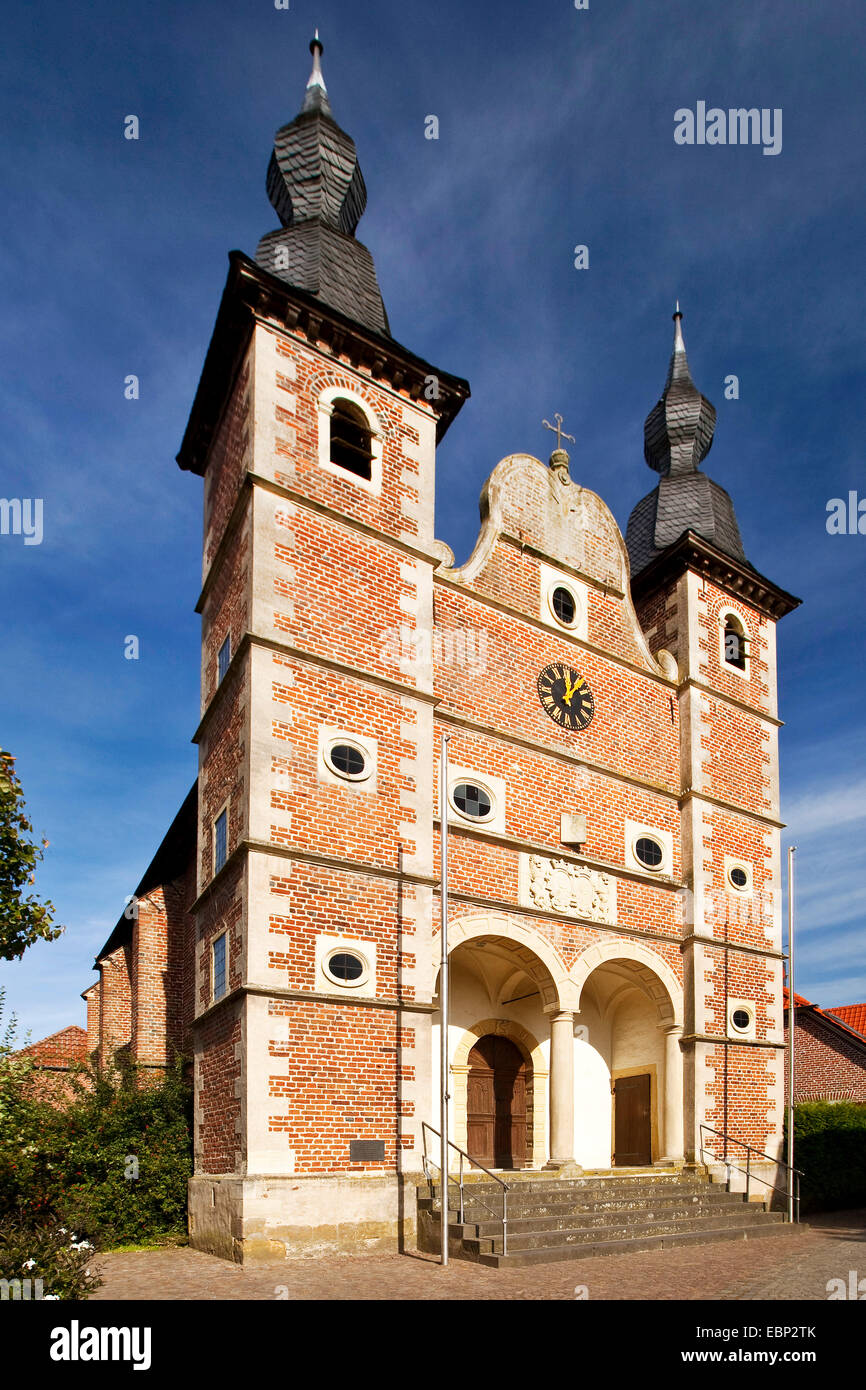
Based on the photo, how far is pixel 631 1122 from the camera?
772 inches

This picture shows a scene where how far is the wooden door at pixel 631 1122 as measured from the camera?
19.3 m

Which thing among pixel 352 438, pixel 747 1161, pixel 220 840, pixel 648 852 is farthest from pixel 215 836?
pixel 747 1161

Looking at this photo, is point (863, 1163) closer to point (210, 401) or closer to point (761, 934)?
point (761, 934)

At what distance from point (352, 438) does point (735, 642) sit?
10.1 m

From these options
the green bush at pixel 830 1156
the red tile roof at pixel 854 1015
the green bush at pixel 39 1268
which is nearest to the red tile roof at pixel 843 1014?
the red tile roof at pixel 854 1015

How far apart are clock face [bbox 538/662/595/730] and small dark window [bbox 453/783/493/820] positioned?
7.75 feet

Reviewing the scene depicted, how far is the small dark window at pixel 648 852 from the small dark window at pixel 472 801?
3802mm

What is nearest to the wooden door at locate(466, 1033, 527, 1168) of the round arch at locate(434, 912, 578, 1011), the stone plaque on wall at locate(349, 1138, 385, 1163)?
the round arch at locate(434, 912, 578, 1011)

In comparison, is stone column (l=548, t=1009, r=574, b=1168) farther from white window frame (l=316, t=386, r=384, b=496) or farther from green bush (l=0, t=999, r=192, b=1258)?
white window frame (l=316, t=386, r=384, b=496)

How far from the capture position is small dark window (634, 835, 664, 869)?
19.5 m

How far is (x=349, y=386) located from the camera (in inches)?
672

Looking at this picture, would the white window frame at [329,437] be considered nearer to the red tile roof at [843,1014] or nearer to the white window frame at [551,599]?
the white window frame at [551,599]
